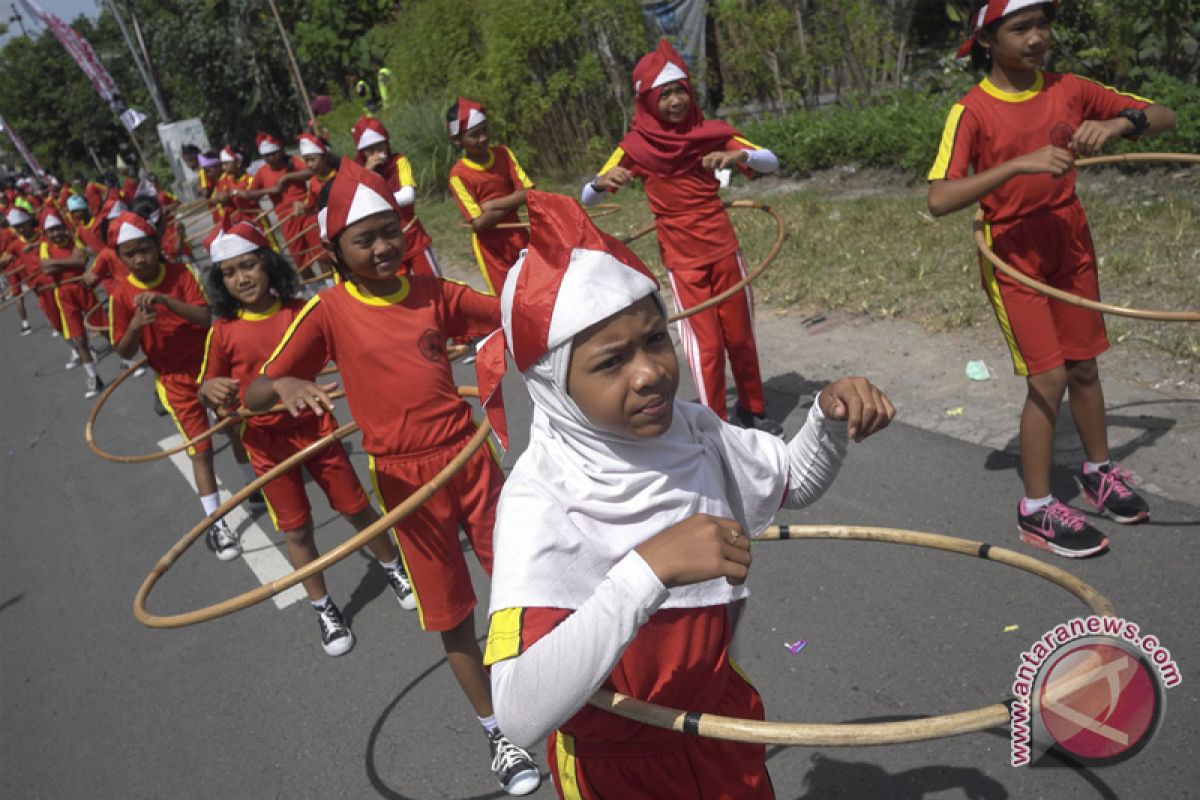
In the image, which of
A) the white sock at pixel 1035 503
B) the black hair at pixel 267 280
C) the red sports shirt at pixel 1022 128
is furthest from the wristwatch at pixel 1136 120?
the black hair at pixel 267 280

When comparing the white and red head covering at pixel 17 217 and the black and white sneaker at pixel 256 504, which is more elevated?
the white and red head covering at pixel 17 217

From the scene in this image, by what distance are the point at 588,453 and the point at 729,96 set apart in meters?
15.2

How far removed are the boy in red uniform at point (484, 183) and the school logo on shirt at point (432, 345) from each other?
3987mm

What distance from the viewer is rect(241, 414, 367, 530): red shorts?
5.05 m

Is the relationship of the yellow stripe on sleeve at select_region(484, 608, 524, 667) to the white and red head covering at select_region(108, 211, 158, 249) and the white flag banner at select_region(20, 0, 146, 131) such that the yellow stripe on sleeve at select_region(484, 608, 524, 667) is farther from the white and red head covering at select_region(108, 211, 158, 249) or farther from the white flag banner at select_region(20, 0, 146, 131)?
the white flag banner at select_region(20, 0, 146, 131)

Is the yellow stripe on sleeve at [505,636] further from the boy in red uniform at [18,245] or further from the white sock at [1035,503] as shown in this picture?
the boy in red uniform at [18,245]

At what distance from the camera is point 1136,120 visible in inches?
165

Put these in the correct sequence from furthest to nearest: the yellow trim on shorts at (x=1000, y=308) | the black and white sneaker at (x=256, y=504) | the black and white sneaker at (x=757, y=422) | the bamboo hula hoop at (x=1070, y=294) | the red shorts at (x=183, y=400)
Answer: the black and white sneaker at (x=256, y=504), the red shorts at (x=183, y=400), the black and white sneaker at (x=757, y=422), the yellow trim on shorts at (x=1000, y=308), the bamboo hula hoop at (x=1070, y=294)

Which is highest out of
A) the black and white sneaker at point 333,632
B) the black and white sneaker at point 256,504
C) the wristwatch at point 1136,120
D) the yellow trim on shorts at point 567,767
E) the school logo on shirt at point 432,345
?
the wristwatch at point 1136,120

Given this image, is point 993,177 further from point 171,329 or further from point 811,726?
point 171,329

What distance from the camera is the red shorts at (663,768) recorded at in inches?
86.7

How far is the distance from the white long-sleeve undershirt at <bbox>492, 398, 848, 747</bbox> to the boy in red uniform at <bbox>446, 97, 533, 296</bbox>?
6.27 metres

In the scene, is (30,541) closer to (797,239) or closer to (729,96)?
(797,239)

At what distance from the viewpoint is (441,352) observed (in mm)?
3992
